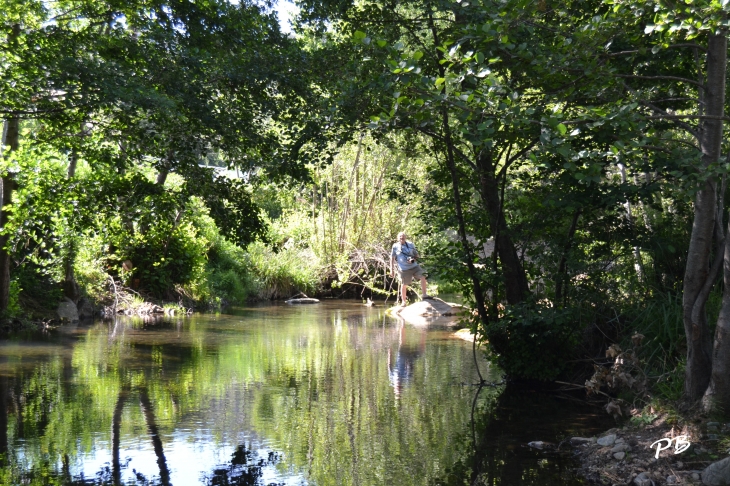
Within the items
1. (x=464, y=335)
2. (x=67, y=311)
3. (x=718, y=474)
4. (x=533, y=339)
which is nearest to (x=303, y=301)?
(x=67, y=311)

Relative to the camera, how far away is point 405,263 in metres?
19.4

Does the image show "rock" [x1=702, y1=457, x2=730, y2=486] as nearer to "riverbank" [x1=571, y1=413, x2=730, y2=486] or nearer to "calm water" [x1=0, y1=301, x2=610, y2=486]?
"riverbank" [x1=571, y1=413, x2=730, y2=486]

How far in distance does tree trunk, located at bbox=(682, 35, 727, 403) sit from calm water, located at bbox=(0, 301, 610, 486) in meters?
1.28

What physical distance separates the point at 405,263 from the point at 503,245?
9.82m

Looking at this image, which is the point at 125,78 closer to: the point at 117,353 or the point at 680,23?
the point at 117,353

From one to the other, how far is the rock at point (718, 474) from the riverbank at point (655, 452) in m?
0.04

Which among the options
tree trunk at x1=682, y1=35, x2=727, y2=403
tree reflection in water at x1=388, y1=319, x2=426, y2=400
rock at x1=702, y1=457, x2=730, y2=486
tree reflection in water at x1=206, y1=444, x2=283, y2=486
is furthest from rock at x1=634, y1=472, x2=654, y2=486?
tree reflection in water at x1=388, y1=319, x2=426, y2=400

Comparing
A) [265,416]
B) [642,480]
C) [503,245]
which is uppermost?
[503,245]

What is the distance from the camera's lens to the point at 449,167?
31.5ft

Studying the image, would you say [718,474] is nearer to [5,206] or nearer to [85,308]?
[5,206]

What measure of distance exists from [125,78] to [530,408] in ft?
20.1

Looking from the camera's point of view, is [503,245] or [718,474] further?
[503,245]

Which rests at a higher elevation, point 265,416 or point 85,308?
point 85,308

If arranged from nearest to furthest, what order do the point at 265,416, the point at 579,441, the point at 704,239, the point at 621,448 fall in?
the point at 621,448 → the point at 704,239 → the point at 579,441 → the point at 265,416
